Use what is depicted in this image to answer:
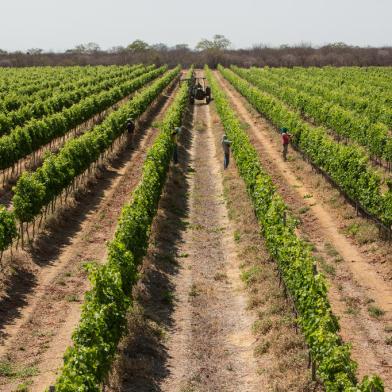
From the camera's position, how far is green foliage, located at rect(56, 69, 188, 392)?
1249 cm

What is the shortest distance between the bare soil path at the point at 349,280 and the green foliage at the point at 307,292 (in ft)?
3.58

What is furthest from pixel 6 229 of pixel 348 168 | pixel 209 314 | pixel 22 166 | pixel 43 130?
pixel 43 130

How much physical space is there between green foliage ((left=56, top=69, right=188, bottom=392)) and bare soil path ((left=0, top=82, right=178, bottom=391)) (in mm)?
2061

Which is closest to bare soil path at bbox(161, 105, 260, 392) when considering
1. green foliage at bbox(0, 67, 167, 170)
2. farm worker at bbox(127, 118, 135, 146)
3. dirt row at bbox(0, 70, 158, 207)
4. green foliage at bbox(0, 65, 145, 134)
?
dirt row at bbox(0, 70, 158, 207)

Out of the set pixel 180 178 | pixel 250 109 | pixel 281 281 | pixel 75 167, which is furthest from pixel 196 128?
pixel 281 281

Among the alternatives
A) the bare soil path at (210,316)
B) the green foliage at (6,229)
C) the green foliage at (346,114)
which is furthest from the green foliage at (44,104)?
the green foliage at (346,114)

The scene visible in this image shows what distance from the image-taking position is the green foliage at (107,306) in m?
12.5

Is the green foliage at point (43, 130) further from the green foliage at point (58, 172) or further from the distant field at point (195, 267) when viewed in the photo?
the green foliage at point (58, 172)

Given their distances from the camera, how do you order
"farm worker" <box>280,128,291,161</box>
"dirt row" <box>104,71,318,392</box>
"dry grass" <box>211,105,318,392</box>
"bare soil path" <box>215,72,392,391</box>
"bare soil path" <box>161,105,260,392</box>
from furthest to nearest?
1. "farm worker" <box>280,128,291,161</box>
2. "bare soil path" <box>215,72,392,391</box>
3. "bare soil path" <box>161,105,260,392</box>
4. "dirt row" <box>104,71,318,392</box>
5. "dry grass" <box>211,105,318,392</box>

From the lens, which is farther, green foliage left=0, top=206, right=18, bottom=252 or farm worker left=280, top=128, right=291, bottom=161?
farm worker left=280, top=128, right=291, bottom=161

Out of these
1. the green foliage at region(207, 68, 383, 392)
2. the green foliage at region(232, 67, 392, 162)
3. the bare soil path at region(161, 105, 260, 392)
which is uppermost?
the green foliage at region(232, 67, 392, 162)

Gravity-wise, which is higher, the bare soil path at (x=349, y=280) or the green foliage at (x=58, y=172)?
the green foliage at (x=58, y=172)

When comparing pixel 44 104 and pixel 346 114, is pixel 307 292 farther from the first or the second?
pixel 44 104

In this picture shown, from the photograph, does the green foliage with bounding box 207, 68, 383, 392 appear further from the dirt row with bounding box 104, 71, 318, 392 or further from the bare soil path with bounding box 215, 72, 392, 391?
the bare soil path with bounding box 215, 72, 392, 391
